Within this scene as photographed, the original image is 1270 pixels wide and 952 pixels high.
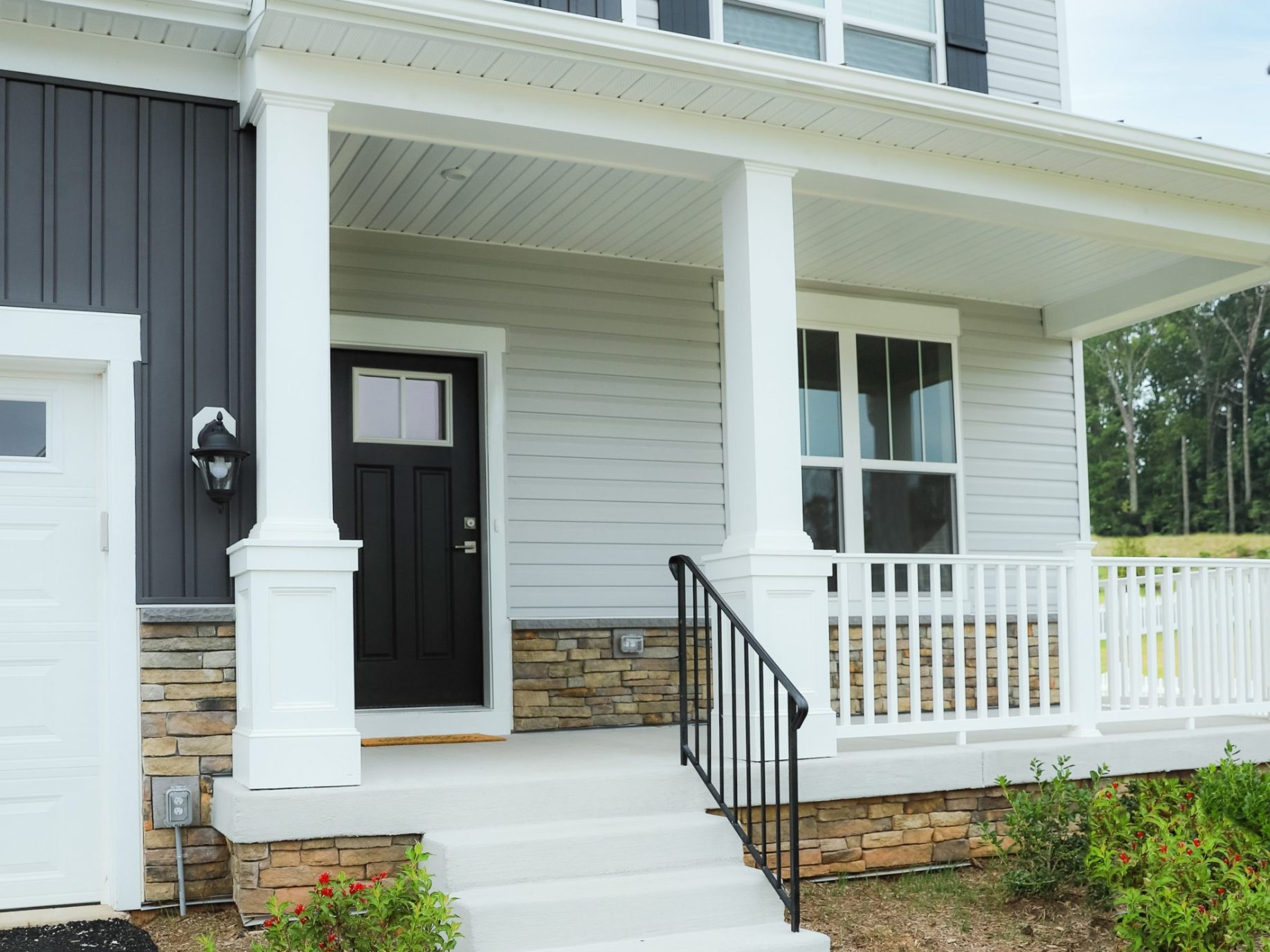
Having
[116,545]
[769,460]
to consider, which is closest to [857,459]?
[769,460]

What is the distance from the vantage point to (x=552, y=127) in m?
4.96

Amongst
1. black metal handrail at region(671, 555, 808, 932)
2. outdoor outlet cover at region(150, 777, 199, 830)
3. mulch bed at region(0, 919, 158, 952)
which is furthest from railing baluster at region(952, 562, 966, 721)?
mulch bed at region(0, 919, 158, 952)

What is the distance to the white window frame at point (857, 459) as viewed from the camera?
7520mm

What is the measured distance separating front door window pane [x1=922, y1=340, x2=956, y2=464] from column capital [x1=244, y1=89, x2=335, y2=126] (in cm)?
447

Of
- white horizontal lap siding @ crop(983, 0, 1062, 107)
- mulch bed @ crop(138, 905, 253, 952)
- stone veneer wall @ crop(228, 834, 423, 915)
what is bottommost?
mulch bed @ crop(138, 905, 253, 952)

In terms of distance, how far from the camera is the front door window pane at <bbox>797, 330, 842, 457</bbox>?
7535 millimetres

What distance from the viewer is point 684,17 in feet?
Result: 19.2

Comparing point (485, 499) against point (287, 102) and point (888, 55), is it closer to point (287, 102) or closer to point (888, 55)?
point (287, 102)

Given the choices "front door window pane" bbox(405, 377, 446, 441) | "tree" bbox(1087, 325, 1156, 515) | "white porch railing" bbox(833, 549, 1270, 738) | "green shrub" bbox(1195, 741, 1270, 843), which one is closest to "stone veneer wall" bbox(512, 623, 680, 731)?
→ "white porch railing" bbox(833, 549, 1270, 738)

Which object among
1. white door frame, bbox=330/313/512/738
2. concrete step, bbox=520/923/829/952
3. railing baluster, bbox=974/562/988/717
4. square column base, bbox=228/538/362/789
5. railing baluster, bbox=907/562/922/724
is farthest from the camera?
white door frame, bbox=330/313/512/738

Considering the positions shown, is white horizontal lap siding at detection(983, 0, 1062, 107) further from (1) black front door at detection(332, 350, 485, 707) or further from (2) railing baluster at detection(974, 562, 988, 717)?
(1) black front door at detection(332, 350, 485, 707)

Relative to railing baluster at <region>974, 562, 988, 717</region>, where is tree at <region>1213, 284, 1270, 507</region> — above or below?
above

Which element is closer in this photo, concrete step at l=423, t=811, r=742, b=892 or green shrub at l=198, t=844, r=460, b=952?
green shrub at l=198, t=844, r=460, b=952

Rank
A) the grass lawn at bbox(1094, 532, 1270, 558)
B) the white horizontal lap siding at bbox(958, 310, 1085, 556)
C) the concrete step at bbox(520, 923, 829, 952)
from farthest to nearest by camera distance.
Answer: the grass lawn at bbox(1094, 532, 1270, 558)
the white horizontal lap siding at bbox(958, 310, 1085, 556)
the concrete step at bbox(520, 923, 829, 952)
